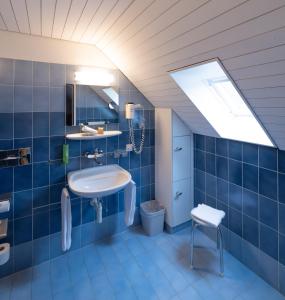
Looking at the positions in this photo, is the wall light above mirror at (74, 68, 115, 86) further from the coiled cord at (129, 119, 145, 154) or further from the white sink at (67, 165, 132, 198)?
the white sink at (67, 165, 132, 198)

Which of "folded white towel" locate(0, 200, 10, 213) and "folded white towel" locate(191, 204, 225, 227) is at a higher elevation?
"folded white towel" locate(0, 200, 10, 213)

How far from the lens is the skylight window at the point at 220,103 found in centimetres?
168

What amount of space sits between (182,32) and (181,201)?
1807 mm

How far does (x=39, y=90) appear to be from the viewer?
1.80 m

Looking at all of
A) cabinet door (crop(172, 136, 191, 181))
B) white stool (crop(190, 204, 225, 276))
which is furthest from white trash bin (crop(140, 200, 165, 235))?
white stool (crop(190, 204, 225, 276))

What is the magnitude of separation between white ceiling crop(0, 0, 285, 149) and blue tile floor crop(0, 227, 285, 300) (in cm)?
121

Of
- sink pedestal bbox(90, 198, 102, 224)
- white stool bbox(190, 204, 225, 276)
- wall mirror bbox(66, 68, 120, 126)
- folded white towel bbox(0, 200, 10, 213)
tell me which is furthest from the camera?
sink pedestal bbox(90, 198, 102, 224)

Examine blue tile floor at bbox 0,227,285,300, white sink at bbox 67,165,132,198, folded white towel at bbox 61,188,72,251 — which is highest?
white sink at bbox 67,165,132,198

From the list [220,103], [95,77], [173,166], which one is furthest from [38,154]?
[220,103]

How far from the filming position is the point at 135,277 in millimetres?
1843

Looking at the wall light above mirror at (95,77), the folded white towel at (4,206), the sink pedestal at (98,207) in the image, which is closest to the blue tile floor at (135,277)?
the sink pedestal at (98,207)

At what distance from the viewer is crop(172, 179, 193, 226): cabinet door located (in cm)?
241

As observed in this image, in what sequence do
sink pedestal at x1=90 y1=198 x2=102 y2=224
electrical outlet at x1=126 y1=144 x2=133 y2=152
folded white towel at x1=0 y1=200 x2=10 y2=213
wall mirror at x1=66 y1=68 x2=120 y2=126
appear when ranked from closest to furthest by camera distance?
folded white towel at x1=0 y1=200 x2=10 y2=213
wall mirror at x1=66 y1=68 x2=120 y2=126
sink pedestal at x1=90 y1=198 x2=102 y2=224
electrical outlet at x1=126 y1=144 x2=133 y2=152

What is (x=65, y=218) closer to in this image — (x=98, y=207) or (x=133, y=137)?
(x=98, y=207)
